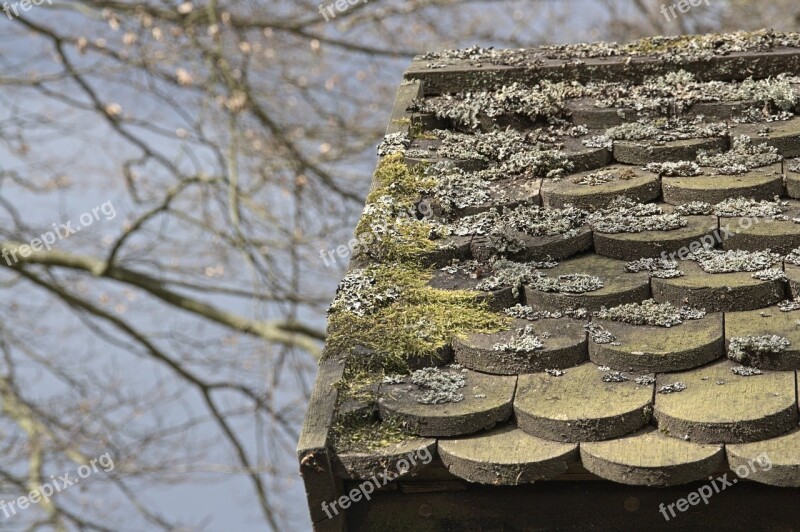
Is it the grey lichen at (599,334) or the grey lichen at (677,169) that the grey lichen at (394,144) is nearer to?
the grey lichen at (677,169)

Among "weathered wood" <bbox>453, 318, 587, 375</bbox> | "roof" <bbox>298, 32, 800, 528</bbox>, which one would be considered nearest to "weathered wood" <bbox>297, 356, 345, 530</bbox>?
"roof" <bbox>298, 32, 800, 528</bbox>

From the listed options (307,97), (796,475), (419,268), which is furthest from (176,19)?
(796,475)

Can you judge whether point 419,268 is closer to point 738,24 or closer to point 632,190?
point 632,190

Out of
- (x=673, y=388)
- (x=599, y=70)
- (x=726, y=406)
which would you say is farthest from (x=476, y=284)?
(x=599, y=70)

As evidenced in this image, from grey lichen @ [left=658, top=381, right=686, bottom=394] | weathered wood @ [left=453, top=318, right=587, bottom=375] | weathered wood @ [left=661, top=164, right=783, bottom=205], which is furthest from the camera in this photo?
weathered wood @ [left=661, top=164, right=783, bottom=205]

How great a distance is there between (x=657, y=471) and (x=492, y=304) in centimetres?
61

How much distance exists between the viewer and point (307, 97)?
22.6ft

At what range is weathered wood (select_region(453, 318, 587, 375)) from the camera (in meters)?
1.98

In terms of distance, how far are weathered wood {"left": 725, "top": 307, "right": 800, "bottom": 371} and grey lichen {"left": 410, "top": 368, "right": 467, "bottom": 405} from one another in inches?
21.8

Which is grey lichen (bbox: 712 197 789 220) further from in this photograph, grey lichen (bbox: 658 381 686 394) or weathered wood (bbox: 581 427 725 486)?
weathered wood (bbox: 581 427 725 486)

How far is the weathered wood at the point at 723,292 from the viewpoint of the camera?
208cm

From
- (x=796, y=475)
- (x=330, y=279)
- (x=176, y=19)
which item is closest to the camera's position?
(x=796, y=475)

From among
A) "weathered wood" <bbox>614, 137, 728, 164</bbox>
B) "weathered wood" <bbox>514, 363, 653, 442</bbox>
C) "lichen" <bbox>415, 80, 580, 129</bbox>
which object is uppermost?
"lichen" <bbox>415, 80, 580, 129</bbox>

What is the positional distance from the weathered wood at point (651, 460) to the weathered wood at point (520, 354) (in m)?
0.25
